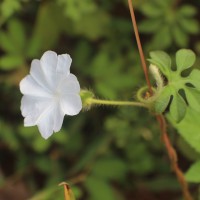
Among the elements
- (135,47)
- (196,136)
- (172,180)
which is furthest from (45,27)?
(196,136)

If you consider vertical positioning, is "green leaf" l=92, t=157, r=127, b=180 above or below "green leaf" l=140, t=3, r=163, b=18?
below

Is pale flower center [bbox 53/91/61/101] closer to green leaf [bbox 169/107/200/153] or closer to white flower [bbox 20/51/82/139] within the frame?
white flower [bbox 20/51/82/139]

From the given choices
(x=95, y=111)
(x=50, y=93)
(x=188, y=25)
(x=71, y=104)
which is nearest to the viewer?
(x=71, y=104)

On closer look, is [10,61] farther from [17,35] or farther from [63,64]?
[63,64]

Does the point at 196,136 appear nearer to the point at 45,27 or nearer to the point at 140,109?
the point at 140,109

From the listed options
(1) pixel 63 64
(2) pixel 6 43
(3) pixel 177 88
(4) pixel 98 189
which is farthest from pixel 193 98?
(2) pixel 6 43

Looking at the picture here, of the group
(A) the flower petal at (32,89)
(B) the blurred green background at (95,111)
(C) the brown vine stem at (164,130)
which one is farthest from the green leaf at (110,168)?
(A) the flower petal at (32,89)

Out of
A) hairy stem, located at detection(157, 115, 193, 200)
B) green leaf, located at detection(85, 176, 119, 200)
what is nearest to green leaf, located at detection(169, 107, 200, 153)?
hairy stem, located at detection(157, 115, 193, 200)
